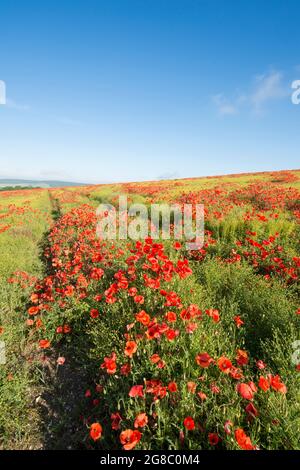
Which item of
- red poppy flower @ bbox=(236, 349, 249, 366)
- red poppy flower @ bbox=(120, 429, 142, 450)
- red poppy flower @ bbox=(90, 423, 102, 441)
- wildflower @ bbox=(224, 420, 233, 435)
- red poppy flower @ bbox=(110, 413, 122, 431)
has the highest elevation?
red poppy flower @ bbox=(236, 349, 249, 366)

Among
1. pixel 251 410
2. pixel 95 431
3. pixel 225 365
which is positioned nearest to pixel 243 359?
pixel 225 365

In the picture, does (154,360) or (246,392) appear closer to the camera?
(246,392)

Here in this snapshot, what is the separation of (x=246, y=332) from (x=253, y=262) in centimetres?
264

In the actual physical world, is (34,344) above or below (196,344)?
below

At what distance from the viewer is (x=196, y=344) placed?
2.76 metres

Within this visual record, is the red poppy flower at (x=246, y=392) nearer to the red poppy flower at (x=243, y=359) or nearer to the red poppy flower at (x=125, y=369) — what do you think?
the red poppy flower at (x=243, y=359)

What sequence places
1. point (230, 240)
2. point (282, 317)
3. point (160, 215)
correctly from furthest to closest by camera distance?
point (160, 215)
point (230, 240)
point (282, 317)

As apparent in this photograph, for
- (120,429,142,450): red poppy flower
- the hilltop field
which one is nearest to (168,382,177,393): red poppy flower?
the hilltop field

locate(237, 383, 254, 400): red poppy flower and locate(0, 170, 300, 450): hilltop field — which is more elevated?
locate(237, 383, 254, 400): red poppy flower

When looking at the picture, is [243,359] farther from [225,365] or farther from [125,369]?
[125,369]

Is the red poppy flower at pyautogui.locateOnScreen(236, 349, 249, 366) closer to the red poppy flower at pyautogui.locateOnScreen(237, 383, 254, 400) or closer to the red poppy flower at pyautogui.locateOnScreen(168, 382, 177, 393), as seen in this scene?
the red poppy flower at pyautogui.locateOnScreen(237, 383, 254, 400)

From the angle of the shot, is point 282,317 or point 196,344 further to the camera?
point 282,317
